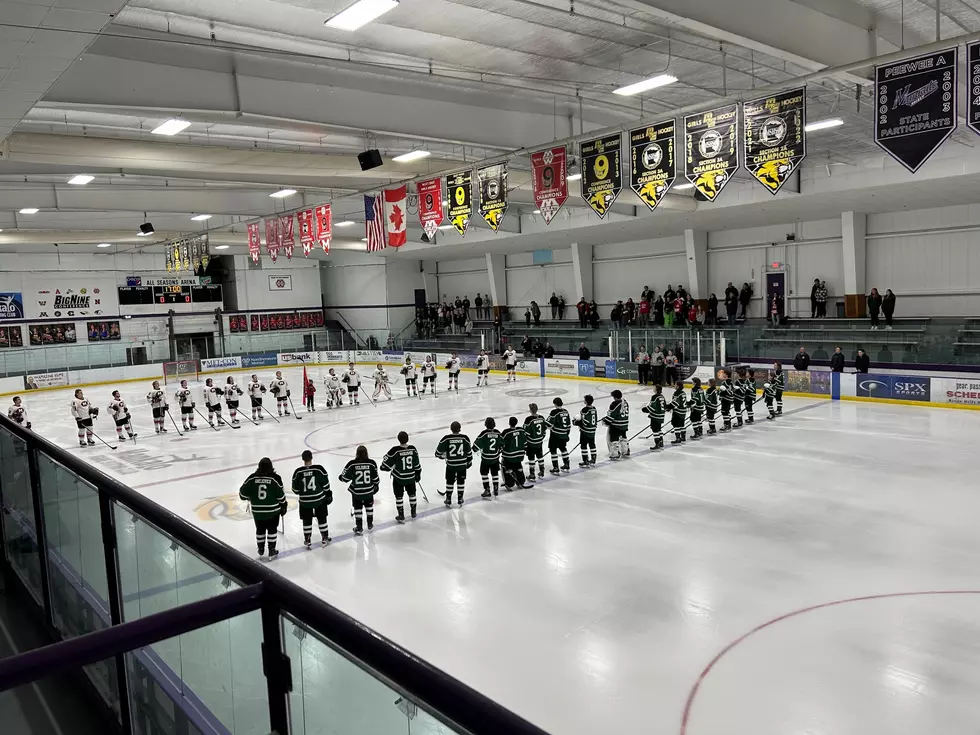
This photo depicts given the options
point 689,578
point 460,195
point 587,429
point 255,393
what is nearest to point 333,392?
point 255,393

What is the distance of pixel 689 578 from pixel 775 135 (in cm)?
702

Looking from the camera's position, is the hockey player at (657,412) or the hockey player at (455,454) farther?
the hockey player at (657,412)

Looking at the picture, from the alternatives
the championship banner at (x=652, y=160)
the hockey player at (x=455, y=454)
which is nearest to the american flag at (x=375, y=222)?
the championship banner at (x=652, y=160)

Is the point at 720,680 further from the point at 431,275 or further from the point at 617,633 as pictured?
the point at 431,275

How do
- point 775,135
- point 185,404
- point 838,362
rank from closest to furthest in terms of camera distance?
point 775,135, point 185,404, point 838,362

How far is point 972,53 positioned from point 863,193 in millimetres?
14758

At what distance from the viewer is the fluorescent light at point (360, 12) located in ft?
28.2

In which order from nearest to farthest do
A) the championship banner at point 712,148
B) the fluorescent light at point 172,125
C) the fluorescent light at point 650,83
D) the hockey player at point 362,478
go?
the hockey player at point 362,478
the championship banner at point 712,148
the fluorescent light at point 650,83
the fluorescent light at point 172,125

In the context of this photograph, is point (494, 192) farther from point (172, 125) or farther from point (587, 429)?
point (172, 125)

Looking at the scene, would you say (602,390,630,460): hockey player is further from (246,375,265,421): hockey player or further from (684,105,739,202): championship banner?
(246,375,265,421): hockey player

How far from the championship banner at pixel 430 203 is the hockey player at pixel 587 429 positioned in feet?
19.2

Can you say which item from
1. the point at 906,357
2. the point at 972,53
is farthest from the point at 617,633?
the point at 906,357

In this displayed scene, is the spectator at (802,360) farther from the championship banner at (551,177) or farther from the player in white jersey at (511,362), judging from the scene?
the championship banner at (551,177)

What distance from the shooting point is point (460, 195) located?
54.0ft
